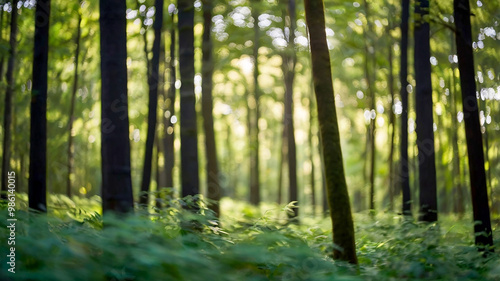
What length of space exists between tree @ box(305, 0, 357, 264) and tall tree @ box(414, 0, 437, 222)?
429 centimetres

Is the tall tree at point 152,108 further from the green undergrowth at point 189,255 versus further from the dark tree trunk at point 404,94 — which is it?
the dark tree trunk at point 404,94

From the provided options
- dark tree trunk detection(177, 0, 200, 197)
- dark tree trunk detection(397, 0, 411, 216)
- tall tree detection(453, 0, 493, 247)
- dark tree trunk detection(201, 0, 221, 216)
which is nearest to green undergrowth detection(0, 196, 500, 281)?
tall tree detection(453, 0, 493, 247)

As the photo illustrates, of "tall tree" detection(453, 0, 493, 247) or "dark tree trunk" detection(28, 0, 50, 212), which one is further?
"dark tree trunk" detection(28, 0, 50, 212)

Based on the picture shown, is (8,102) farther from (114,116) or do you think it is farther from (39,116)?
(114,116)

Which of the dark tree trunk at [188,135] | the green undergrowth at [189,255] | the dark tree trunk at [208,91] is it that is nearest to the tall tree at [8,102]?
the dark tree trunk at [188,135]

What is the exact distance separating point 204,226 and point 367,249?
9.81 ft

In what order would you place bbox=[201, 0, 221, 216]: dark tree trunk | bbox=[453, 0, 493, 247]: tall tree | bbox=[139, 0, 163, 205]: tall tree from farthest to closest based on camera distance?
bbox=[201, 0, 221, 216]: dark tree trunk, bbox=[139, 0, 163, 205]: tall tree, bbox=[453, 0, 493, 247]: tall tree

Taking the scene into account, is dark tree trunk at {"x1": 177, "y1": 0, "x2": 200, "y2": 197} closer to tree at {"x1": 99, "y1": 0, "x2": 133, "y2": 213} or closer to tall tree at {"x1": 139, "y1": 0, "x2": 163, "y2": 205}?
tall tree at {"x1": 139, "y1": 0, "x2": 163, "y2": 205}

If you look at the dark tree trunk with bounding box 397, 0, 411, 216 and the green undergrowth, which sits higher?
the dark tree trunk with bounding box 397, 0, 411, 216

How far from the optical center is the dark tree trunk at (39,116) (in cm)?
719

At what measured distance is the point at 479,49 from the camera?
11953mm

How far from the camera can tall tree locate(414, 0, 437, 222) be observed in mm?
9477

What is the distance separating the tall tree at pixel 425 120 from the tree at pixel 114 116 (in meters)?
6.53

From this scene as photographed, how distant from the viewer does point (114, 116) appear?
5207 mm
